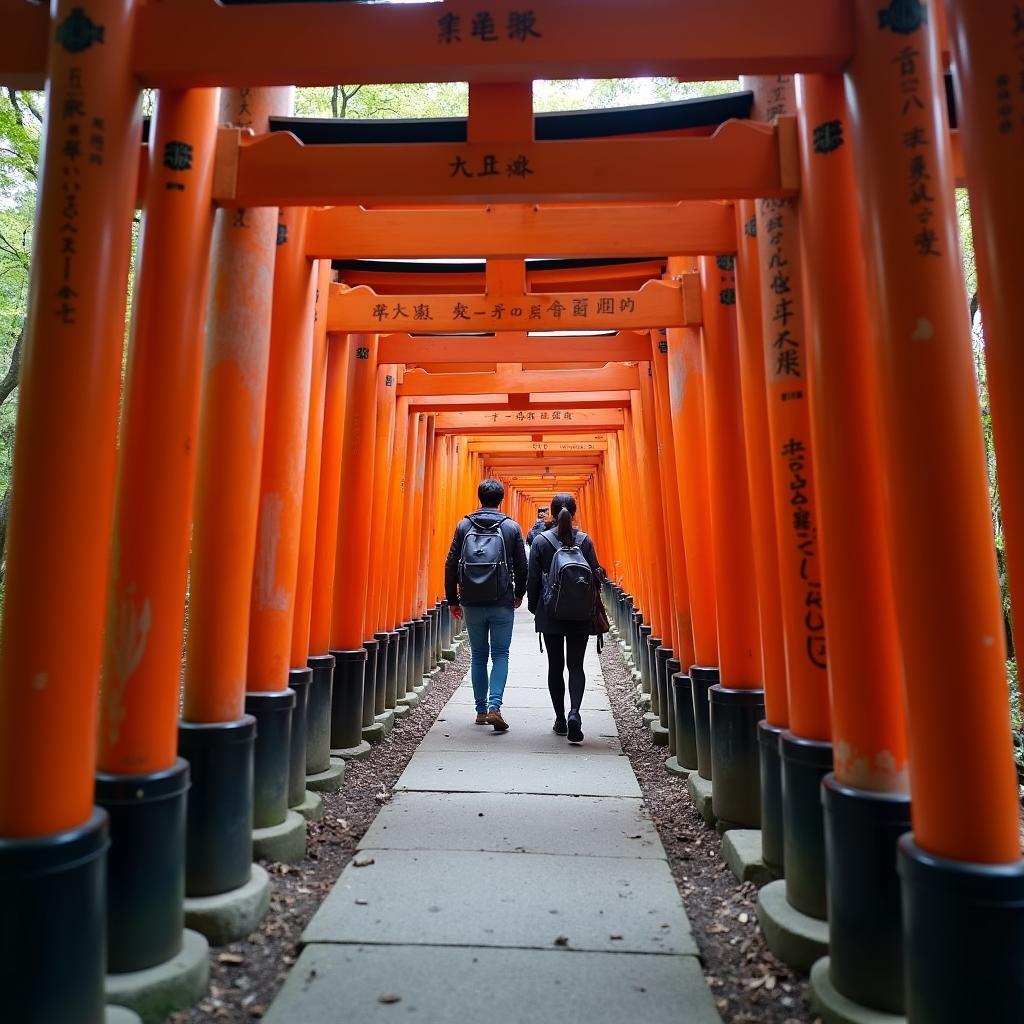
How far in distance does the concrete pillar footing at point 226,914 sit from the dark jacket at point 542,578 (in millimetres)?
3103

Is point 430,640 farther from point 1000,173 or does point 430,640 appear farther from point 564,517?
point 1000,173

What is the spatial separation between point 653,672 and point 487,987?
443 centimetres

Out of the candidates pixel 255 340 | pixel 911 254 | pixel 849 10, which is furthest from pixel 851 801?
pixel 255 340

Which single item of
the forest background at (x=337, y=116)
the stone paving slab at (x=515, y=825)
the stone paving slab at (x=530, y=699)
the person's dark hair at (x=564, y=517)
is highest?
the forest background at (x=337, y=116)

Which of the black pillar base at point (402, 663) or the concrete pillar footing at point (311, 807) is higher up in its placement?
the black pillar base at point (402, 663)

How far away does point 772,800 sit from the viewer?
298 cm

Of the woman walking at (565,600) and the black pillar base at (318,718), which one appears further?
the woman walking at (565,600)

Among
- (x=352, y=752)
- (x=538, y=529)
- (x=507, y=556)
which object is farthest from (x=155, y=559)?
(x=538, y=529)

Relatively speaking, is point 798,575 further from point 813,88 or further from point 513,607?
point 513,607

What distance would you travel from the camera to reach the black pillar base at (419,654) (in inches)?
308

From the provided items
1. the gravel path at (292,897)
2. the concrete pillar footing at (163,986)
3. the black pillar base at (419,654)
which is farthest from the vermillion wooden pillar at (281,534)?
the black pillar base at (419,654)

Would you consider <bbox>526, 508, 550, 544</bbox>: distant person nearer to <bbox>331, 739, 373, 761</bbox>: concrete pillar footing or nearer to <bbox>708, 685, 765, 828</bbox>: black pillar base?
<bbox>331, 739, 373, 761</bbox>: concrete pillar footing

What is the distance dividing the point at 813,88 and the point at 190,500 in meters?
2.45

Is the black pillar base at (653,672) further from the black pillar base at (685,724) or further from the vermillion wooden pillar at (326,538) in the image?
the vermillion wooden pillar at (326,538)
